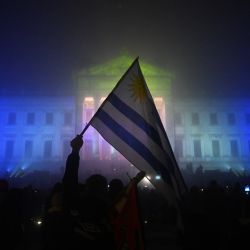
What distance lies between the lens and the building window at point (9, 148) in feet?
177

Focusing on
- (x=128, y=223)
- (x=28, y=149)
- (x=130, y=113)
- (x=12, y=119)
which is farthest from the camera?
(x=12, y=119)

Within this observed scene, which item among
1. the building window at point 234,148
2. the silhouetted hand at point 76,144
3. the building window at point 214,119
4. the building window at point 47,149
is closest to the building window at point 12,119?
the building window at point 47,149

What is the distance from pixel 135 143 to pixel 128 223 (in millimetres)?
1893

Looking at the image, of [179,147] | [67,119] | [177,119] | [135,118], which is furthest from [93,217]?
[67,119]

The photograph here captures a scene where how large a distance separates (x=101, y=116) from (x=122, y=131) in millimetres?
450

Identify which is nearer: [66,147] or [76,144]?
[76,144]

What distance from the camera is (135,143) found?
5.31 meters

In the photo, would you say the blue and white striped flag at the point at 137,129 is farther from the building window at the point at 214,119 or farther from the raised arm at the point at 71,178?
the building window at the point at 214,119

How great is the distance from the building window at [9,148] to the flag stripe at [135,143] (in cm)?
5216

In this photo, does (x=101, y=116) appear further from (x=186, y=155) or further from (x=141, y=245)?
(x=186, y=155)

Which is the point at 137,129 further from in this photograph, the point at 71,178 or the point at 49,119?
the point at 49,119

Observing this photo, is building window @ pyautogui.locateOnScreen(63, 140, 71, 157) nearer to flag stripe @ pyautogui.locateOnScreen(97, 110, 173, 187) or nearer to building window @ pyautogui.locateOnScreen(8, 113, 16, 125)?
building window @ pyautogui.locateOnScreen(8, 113, 16, 125)

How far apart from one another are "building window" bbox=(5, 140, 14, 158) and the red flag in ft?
177

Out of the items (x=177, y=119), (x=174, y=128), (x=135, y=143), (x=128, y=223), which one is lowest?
(x=128, y=223)
